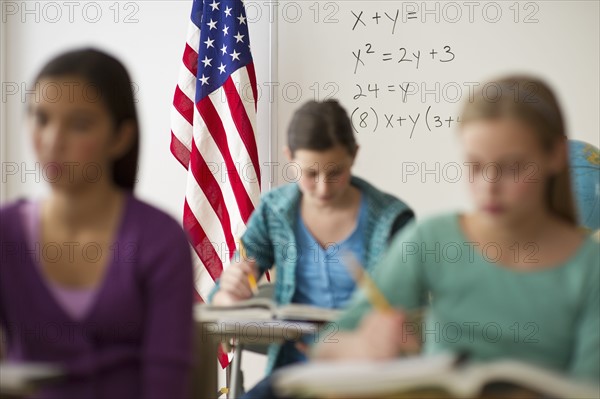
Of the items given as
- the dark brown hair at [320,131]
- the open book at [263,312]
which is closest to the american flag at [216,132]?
the dark brown hair at [320,131]

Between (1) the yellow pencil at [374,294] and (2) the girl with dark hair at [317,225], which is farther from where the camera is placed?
(2) the girl with dark hair at [317,225]

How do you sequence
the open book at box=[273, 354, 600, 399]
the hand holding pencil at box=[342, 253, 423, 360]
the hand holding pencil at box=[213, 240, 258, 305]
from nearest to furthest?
the open book at box=[273, 354, 600, 399] < the hand holding pencil at box=[342, 253, 423, 360] < the hand holding pencil at box=[213, 240, 258, 305]

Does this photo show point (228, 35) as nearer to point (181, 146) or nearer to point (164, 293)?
point (181, 146)

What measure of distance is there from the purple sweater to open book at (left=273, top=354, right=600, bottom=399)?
0.30m

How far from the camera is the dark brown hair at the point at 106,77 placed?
1.40 m

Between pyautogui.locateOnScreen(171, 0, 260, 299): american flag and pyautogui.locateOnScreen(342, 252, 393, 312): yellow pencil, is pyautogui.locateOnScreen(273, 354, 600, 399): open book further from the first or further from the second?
pyautogui.locateOnScreen(171, 0, 260, 299): american flag

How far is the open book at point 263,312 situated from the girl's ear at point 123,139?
730 millimetres

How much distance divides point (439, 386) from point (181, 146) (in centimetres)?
334

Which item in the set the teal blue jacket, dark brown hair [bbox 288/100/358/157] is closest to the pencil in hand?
the teal blue jacket

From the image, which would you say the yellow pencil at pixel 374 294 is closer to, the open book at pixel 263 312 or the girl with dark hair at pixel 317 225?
the open book at pixel 263 312

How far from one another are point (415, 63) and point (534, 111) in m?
2.96

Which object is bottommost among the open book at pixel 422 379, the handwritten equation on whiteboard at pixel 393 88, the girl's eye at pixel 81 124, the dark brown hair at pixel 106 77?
the open book at pixel 422 379

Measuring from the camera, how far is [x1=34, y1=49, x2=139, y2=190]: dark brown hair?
55.2 inches

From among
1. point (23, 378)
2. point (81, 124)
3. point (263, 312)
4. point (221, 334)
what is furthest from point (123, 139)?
point (221, 334)
